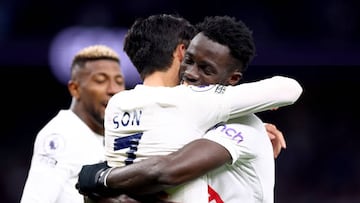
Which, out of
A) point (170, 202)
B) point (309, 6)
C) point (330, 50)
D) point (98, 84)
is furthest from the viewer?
point (309, 6)

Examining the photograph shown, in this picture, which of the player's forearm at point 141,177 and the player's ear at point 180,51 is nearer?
the player's forearm at point 141,177

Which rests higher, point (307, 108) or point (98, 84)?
point (307, 108)

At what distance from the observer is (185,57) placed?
347 centimetres

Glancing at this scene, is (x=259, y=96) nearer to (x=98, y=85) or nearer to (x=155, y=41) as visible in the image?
(x=155, y=41)

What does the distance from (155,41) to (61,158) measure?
5.74 ft

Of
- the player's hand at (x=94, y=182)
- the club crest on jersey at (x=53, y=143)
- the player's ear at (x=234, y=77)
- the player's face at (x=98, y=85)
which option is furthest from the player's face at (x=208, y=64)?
the player's face at (x=98, y=85)

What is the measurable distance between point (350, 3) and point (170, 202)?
6.88 metres

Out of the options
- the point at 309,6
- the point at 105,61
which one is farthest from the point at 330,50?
the point at 105,61

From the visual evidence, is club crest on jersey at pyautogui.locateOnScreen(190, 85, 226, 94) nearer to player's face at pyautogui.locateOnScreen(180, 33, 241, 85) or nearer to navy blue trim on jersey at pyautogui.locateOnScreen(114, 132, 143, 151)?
player's face at pyautogui.locateOnScreen(180, 33, 241, 85)

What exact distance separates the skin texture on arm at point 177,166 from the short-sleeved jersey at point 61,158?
1803 mm

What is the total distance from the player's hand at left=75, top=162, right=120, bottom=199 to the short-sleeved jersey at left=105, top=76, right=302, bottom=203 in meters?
0.10

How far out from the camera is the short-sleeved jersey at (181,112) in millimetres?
3271

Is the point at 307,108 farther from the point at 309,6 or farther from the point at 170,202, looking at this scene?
the point at 170,202

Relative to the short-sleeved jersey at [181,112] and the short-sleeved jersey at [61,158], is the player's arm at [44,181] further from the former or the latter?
the short-sleeved jersey at [181,112]
